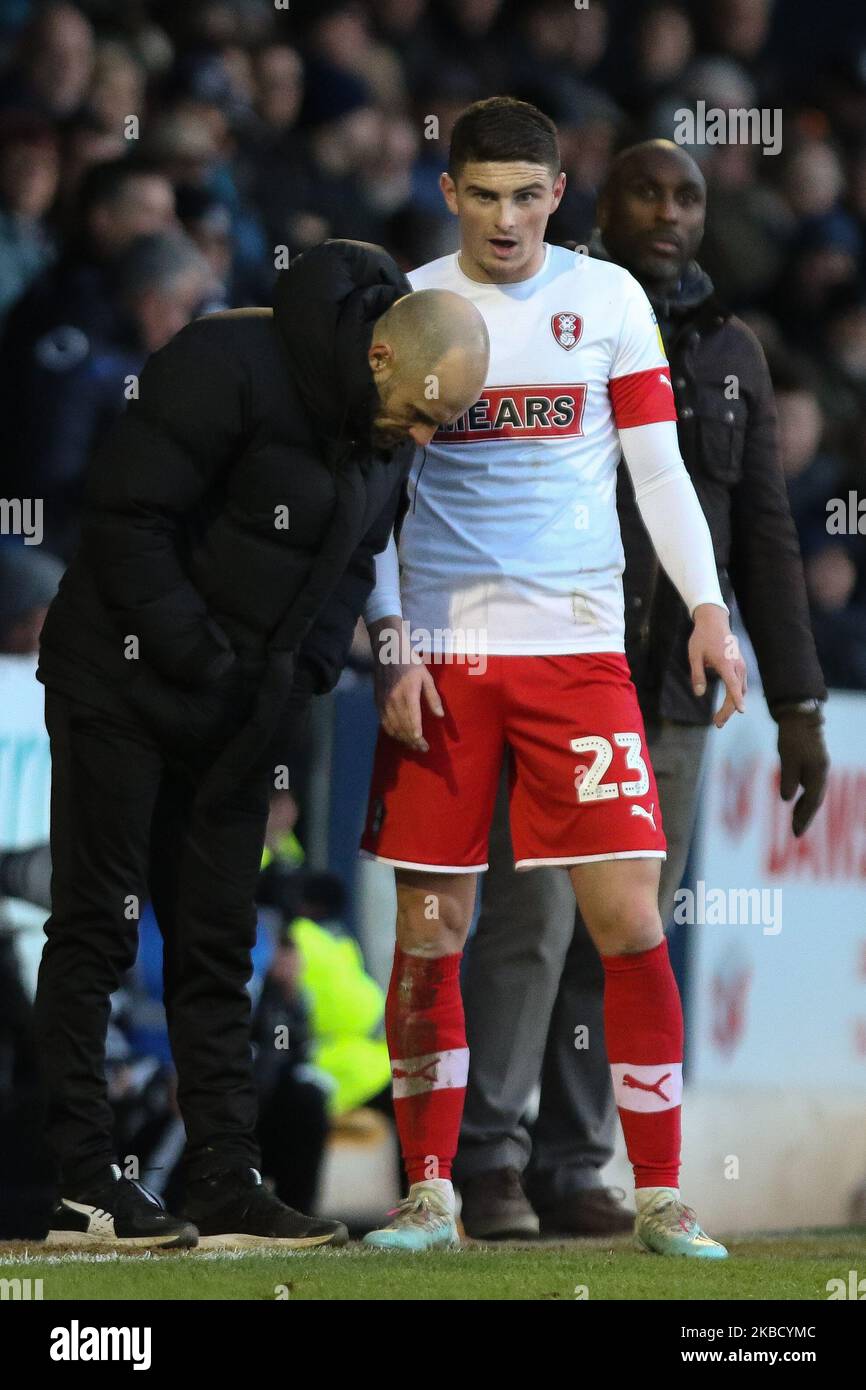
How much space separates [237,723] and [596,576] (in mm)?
628

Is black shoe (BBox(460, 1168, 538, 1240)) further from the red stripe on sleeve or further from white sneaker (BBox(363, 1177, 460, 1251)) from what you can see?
the red stripe on sleeve

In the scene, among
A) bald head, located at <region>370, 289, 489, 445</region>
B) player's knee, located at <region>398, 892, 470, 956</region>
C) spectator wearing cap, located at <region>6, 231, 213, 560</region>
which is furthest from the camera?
spectator wearing cap, located at <region>6, 231, 213, 560</region>

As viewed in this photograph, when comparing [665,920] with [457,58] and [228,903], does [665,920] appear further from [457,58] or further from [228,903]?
[457,58]

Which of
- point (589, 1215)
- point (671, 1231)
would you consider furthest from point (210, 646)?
point (589, 1215)

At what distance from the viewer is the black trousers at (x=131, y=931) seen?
3.26 metres

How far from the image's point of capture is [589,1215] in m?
4.02

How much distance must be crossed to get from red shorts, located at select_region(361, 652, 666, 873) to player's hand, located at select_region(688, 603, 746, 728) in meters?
0.16

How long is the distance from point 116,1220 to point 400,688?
2.99 feet

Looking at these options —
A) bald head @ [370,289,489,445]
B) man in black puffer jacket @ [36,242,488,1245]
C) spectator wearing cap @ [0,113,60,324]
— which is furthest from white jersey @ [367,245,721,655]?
spectator wearing cap @ [0,113,60,324]

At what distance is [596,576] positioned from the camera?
138 inches

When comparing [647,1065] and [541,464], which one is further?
[541,464]

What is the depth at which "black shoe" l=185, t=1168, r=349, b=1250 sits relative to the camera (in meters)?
3.29

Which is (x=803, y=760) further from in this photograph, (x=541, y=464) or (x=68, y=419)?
(x=68, y=419)

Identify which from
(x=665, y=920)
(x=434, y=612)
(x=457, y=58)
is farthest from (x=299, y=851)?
(x=457, y=58)
